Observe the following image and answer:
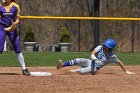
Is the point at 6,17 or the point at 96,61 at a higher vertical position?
the point at 6,17

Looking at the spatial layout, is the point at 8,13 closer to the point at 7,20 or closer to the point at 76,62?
the point at 7,20

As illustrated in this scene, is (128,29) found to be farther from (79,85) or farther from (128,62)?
(79,85)

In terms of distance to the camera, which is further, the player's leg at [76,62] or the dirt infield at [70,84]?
the player's leg at [76,62]

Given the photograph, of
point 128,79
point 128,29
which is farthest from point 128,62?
point 128,29

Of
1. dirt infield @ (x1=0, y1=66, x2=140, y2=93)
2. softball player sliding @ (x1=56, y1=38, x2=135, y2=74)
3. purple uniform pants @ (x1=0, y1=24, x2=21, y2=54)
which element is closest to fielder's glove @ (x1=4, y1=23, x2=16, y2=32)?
purple uniform pants @ (x1=0, y1=24, x2=21, y2=54)

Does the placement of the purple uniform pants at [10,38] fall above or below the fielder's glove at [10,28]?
below

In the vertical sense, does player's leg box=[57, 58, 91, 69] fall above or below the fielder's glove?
below

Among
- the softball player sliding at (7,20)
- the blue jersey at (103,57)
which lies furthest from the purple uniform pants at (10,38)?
the blue jersey at (103,57)

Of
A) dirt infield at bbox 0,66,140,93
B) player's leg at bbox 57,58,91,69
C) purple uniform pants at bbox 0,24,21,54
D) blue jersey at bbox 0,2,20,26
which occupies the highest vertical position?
blue jersey at bbox 0,2,20,26

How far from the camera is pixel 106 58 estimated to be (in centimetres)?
1148

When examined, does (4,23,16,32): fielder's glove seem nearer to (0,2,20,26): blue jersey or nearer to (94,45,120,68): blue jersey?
(0,2,20,26): blue jersey

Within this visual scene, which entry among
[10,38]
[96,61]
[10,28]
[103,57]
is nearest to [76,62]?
[96,61]

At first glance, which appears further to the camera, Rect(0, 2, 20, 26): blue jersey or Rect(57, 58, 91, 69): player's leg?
Rect(57, 58, 91, 69): player's leg

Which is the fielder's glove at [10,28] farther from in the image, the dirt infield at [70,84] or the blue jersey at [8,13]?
the dirt infield at [70,84]
